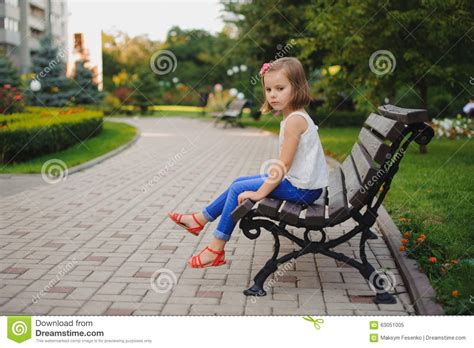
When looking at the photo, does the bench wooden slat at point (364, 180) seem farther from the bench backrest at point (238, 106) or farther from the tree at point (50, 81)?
the bench backrest at point (238, 106)

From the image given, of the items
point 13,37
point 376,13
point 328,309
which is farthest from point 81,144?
point 13,37

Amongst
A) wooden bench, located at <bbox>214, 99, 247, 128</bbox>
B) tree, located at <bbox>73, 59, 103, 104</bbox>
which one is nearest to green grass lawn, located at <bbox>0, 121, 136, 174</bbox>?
wooden bench, located at <bbox>214, 99, 247, 128</bbox>

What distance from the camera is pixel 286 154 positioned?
Answer: 405 cm

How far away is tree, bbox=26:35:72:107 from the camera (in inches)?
808

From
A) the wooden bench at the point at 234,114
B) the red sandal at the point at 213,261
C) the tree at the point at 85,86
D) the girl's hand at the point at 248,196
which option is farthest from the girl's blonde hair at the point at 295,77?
the tree at the point at 85,86

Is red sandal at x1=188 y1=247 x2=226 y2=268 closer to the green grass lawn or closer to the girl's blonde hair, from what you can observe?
the girl's blonde hair

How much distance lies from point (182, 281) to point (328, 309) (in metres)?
1.11

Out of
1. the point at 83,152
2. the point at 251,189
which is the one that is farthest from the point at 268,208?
the point at 83,152

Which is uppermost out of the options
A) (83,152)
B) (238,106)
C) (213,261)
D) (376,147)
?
(376,147)

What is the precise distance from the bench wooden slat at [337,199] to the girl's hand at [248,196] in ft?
1.68

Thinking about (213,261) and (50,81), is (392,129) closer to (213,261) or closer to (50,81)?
(213,261)

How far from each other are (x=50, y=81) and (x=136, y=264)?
57.5 feet

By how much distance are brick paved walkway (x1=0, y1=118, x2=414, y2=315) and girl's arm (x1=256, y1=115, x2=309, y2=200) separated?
2.30ft
